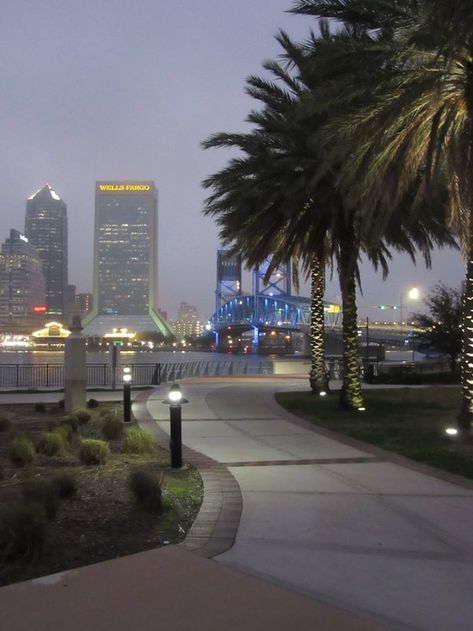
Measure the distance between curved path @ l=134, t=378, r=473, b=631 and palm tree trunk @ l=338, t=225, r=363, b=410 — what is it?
17.7 ft

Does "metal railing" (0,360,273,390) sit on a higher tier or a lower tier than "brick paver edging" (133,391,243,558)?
lower

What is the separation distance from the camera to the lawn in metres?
9.91

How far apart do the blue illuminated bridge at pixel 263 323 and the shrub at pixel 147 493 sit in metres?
71.5

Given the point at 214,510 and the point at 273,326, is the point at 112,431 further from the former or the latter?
the point at 273,326

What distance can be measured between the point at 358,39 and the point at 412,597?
1067cm

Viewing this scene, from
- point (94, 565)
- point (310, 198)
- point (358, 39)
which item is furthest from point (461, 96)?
point (94, 565)

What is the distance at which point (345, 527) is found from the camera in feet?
19.6

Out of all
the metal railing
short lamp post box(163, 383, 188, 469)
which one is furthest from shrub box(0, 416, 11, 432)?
the metal railing

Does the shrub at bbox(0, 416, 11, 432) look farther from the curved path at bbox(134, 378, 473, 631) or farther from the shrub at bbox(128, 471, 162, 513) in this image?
the shrub at bbox(128, 471, 162, 513)

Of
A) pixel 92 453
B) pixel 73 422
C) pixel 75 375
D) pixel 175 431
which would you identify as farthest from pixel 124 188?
pixel 175 431

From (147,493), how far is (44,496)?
996 mm

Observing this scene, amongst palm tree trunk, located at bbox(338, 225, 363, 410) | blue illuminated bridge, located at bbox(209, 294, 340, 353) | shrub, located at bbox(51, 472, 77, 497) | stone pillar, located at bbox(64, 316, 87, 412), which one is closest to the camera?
shrub, located at bbox(51, 472, 77, 497)

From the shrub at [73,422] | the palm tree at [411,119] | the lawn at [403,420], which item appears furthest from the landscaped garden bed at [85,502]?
the palm tree at [411,119]

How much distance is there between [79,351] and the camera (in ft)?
54.2
